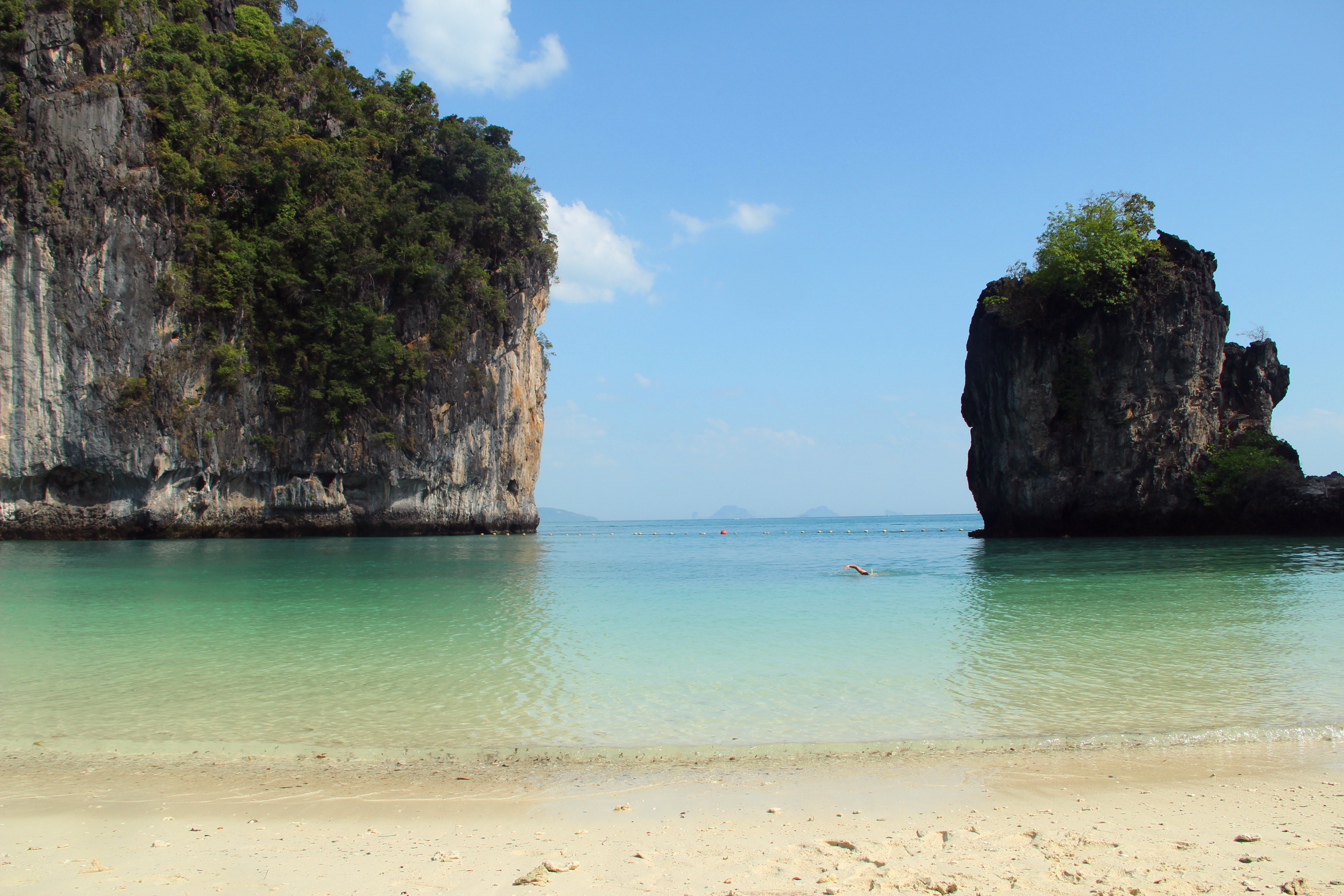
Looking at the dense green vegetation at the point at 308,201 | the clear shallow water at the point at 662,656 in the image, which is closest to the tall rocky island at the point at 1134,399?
the clear shallow water at the point at 662,656

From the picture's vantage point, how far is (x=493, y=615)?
10.7 metres

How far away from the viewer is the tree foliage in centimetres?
2902

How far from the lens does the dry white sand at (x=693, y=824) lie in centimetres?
298

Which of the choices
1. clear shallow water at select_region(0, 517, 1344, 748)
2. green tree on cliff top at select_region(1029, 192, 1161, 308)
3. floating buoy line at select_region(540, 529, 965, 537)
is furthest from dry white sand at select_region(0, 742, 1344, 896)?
floating buoy line at select_region(540, 529, 965, 537)

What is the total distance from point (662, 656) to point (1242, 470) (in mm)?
27645

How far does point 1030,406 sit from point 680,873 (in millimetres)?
29216

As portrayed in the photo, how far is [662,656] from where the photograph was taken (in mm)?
7820

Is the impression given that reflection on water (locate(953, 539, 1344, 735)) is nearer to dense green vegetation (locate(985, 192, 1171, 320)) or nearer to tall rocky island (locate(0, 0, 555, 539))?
dense green vegetation (locate(985, 192, 1171, 320))

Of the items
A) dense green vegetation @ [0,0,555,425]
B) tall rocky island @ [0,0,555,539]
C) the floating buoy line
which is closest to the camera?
tall rocky island @ [0,0,555,539]

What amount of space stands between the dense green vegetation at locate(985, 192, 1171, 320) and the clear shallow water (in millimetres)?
13118

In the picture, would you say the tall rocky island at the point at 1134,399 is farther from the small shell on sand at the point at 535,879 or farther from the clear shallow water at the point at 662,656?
the small shell on sand at the point at 535,879

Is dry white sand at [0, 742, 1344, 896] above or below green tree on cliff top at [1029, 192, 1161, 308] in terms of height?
below

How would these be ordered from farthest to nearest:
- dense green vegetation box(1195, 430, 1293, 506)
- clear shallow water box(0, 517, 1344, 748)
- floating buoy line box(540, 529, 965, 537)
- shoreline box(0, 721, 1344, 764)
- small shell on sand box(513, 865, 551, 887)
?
floating buoy line box(540, 529, 965, 537)
dense green vegetation box(1195, 430, 1293, 506)
clear shallow water box(0, 517, 1344, 748)
shoreline box(0, 721, 1344, 764)
small shell on sand box(513, 865, 551, 887)

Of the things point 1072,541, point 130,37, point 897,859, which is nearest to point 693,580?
point 897,859
